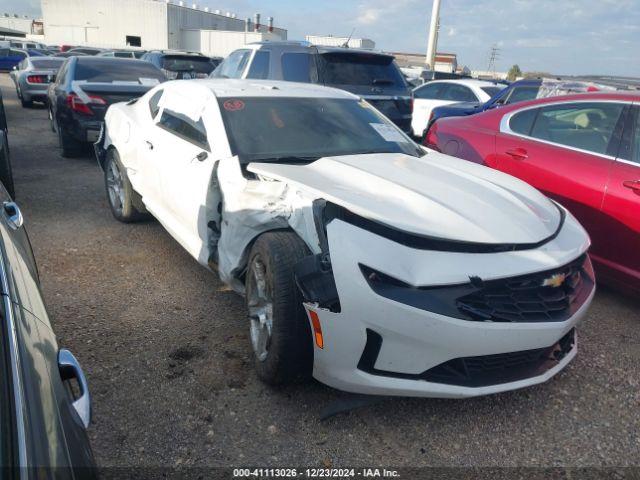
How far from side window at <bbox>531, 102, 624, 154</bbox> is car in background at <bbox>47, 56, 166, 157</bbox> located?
230 inches

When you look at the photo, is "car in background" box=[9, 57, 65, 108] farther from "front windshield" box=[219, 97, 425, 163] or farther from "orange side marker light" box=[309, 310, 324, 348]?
"orange side marker light" box=[309, 310, 324, 348]

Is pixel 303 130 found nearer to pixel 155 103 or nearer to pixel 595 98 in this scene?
pixel 155 103

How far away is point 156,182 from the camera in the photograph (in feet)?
14.1

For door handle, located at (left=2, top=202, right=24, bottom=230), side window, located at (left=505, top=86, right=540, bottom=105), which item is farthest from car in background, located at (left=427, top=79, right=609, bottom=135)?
door handle, located at (left=2, top=202, right=24, bottom=230)

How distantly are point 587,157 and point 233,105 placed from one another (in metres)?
2.66

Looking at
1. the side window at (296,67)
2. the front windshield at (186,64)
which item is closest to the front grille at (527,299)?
the side window at (296,67)

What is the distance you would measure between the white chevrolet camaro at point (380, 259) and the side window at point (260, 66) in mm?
4519

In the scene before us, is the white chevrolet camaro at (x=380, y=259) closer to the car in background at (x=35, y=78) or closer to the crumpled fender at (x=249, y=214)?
the crumpled fender at (x=249, y=214)

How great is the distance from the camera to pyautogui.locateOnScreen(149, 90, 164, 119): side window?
4.71 metres

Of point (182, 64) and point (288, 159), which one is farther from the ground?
point (182, 64)

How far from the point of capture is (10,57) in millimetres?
27641

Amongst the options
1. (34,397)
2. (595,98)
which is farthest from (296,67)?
(34,397)

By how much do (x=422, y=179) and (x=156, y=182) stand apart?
2.26 meters

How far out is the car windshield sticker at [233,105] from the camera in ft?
12.2
